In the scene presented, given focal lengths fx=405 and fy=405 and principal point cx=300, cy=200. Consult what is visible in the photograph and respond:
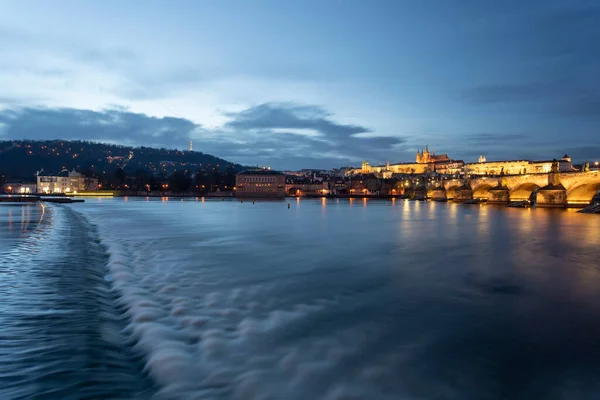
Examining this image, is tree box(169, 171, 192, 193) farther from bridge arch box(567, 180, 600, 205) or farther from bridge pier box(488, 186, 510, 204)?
bridge arch box(567, 180, 600, 205)

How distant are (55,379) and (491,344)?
449 cm

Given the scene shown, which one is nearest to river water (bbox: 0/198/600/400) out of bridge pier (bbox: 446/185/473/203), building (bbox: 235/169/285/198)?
bridge pier (bbox: 446/185/473/203)

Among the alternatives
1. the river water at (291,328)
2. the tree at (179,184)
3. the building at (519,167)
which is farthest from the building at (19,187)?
the building at (519,167)

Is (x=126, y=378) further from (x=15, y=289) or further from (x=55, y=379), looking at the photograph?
(x=15, y=289)

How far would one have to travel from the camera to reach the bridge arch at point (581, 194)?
4611cm

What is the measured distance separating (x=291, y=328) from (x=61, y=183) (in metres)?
106

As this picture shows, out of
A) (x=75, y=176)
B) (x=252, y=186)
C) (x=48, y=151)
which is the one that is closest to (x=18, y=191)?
(x=75, y=176)

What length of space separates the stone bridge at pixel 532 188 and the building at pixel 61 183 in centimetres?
8227

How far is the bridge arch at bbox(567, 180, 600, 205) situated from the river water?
43.4 m

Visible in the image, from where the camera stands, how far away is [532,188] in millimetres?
57344

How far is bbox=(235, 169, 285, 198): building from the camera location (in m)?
98.4

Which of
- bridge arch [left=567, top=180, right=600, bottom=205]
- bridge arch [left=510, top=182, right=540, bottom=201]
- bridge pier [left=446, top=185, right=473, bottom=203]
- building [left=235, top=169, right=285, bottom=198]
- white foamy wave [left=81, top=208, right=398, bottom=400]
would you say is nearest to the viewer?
white foamy wave [left=81, top=208, right=398, bottom=400]

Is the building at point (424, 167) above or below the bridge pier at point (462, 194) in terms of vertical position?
above

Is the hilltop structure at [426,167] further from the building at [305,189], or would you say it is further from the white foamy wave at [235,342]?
the white foamy wave at [235,342]
